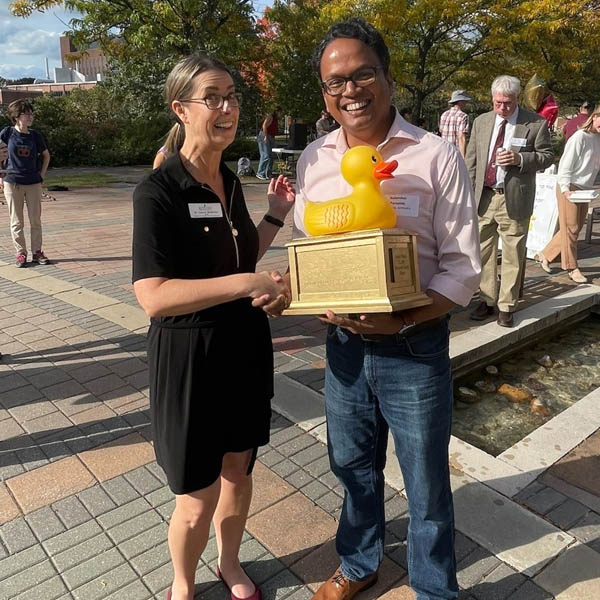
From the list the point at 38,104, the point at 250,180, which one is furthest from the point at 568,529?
the point at 38,104

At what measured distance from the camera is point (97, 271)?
7.29 m

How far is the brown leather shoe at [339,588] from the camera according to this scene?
7.17ft

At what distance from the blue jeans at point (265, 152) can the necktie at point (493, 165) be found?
12344 millimetres

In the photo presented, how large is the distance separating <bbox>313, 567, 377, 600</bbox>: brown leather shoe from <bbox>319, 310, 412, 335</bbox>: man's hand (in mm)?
1132

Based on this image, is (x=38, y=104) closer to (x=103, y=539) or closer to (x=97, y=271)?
(x=97, y=271)

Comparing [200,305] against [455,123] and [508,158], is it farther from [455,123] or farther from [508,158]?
A: [455,123]

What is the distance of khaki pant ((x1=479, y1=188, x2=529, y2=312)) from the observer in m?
5.09

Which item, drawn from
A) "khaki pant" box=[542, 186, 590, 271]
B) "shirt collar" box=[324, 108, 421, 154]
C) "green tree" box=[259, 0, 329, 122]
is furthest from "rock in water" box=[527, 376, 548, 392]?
"green tree" box=[259, 0, 329, 122]

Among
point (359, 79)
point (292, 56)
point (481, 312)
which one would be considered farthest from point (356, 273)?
point (292, 56)

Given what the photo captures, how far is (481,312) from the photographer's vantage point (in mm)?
5387

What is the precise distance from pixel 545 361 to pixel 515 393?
2.63 ft

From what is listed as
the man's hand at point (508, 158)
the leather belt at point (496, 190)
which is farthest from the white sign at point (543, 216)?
the man's hand at point (508, 158)

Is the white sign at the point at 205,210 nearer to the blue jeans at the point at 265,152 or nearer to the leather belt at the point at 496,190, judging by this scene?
the leather belt at the point at 496,190

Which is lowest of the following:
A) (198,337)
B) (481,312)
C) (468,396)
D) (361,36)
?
(468,396)
